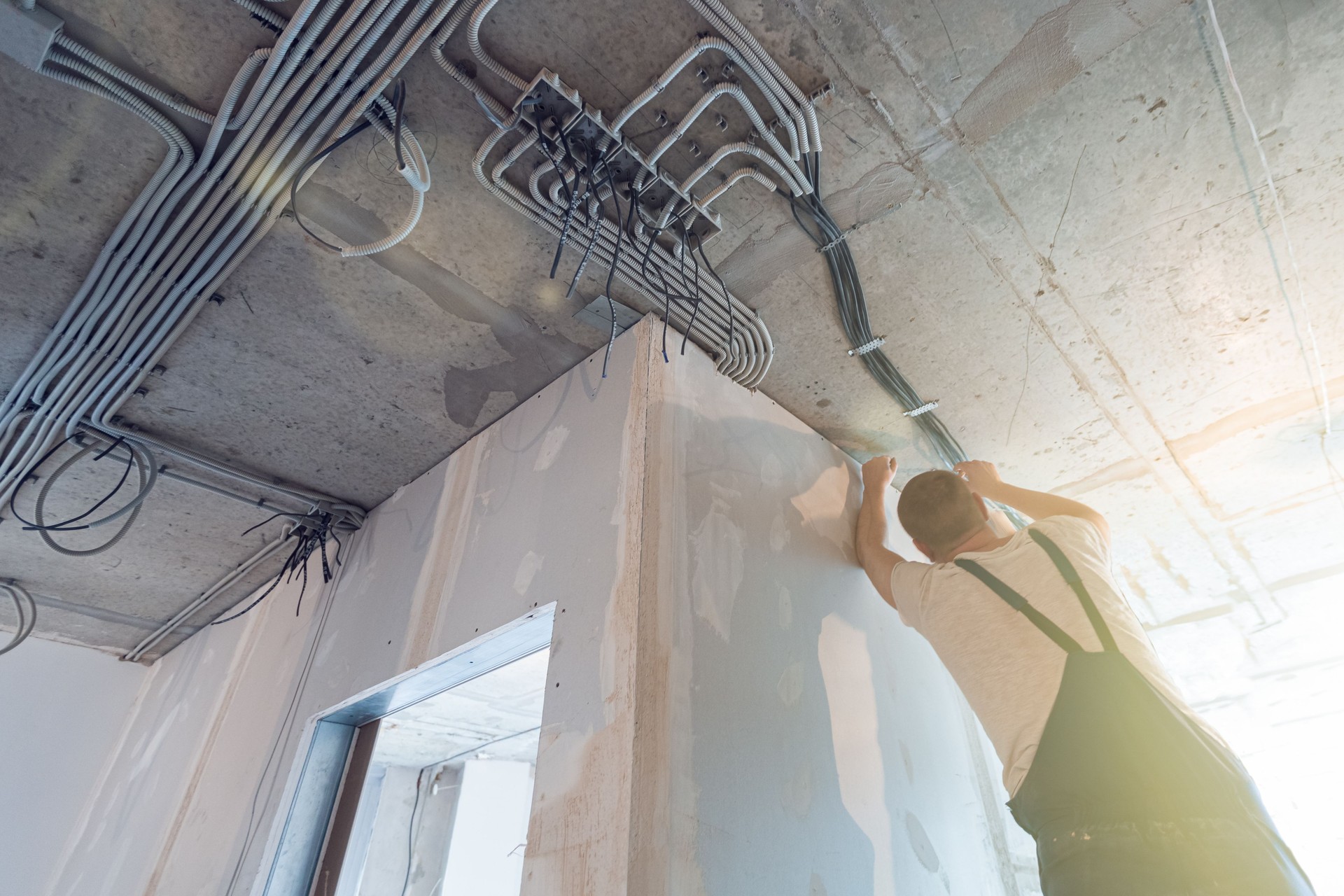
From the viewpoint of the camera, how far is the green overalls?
0.95 meters

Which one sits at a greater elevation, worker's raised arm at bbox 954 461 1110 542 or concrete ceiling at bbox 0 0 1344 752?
concrete ceiling at bbox 0 0 1344 752

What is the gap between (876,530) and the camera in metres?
1.96

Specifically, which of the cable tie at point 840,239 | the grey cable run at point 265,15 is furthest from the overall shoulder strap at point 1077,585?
the grey cable run at point 265,15

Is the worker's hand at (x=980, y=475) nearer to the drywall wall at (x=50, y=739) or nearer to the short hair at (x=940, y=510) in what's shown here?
the short hair at (x=940, y=510)

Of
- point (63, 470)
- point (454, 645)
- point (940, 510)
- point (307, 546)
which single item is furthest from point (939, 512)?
point (63, 470)

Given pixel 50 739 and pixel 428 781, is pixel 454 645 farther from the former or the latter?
pixel 50 739

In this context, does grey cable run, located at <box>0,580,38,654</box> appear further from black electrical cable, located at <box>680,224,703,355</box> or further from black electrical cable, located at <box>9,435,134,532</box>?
black electrical cable, located at <box>680,224,703,355</box>

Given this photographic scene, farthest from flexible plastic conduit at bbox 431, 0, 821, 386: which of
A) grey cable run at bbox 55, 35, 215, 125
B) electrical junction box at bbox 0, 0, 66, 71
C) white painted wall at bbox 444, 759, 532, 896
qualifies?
white painted wall at bbox 444, 759, 532, 896

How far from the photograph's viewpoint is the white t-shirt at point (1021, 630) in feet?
3.98

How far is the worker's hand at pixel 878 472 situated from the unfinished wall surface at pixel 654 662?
63 mm

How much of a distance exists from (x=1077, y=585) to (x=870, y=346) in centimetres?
85

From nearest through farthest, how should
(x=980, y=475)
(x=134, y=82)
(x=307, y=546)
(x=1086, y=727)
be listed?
(x=1086, y=727)
(x=134, y=82)
(x=980, y=475)
(x=307, y=546)

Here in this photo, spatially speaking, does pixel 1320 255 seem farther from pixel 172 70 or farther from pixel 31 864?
pixel 31 864

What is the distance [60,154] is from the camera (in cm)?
141
